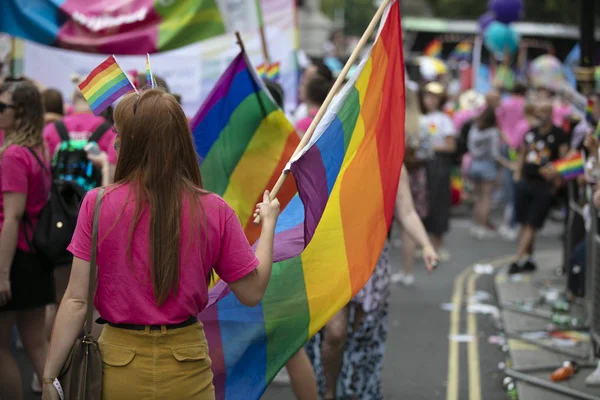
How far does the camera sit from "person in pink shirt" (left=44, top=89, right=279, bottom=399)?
3246mm

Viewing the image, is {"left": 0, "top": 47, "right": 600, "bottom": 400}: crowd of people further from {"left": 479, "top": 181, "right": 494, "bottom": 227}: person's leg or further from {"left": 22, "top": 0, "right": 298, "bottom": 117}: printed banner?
{"left": 479, "top": 181, "right": 494, "bottom": 227}: person's leg

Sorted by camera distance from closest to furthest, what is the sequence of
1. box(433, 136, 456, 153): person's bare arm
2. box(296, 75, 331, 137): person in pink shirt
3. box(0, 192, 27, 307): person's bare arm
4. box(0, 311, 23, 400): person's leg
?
box(0, 192, 27, 307): person's bare arm, box(0, 311, 23, 400): person's leg, box(296, 75, 331, 137): person in pink shirt, box(433, 136, 456, 153): person's bare arm

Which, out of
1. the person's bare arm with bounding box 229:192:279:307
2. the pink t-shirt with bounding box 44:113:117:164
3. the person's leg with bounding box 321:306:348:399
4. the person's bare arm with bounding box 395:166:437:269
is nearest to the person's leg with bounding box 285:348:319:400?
the person's leg with bounding box 321:306:348:399

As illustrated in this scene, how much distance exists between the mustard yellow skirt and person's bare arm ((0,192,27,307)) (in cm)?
193

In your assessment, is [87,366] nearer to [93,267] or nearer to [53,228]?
[93,267]

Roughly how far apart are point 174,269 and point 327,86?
3.58 meters

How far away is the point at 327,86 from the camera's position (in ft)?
21.7

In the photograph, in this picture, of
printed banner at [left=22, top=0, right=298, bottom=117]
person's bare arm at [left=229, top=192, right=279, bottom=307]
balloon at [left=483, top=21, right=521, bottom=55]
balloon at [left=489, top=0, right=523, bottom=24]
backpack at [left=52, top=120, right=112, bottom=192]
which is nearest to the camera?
person's bare arm at [left=229, top=192, right=279, bottom=307]

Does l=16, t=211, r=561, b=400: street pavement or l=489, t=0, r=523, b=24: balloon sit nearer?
l=16, t=211, r=561, b=400: street pavement

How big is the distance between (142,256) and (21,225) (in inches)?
91.9

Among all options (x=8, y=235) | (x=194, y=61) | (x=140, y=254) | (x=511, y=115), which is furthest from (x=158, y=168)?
(x=511, y=115)

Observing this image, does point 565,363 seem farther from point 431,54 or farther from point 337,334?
point 431,54

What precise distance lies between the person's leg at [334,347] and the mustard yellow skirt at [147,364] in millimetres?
2377

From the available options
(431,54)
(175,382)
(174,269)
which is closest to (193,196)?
(174,269)
